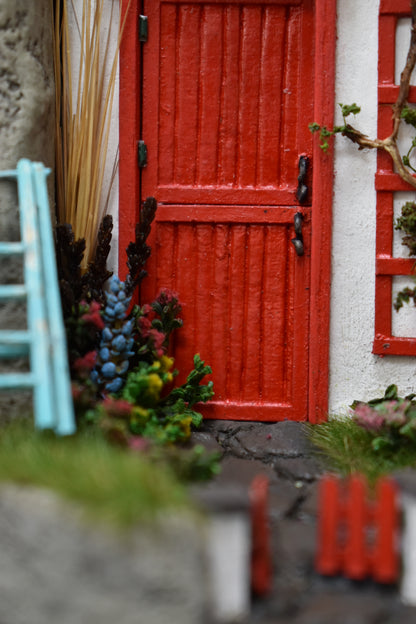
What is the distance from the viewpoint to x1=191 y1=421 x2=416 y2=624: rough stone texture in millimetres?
2082

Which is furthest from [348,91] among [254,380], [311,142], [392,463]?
[392,463]

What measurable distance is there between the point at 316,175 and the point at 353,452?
1.58 meters

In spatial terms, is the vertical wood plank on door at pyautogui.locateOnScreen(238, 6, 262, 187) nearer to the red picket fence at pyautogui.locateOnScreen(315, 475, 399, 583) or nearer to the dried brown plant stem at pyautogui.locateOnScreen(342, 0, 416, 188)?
the dried brown plant stem at pyautogui.locateOnScreen(342, 0, 416, 188)

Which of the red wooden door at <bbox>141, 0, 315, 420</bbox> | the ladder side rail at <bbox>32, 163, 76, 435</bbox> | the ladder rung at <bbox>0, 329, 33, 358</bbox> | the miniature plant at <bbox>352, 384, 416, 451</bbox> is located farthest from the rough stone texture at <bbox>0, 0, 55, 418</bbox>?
the miniature plant at <bbox>352, 384, 416, 451</bbox>

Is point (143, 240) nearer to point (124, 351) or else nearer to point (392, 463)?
point (124, 351)

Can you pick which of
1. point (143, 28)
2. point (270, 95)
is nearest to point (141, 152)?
point (143, 28)

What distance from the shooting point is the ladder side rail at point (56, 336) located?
224 centimetres

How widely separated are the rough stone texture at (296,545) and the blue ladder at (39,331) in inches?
26.8

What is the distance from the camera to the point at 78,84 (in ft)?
11.8

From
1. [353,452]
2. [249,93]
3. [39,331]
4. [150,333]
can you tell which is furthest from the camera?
[249,93]

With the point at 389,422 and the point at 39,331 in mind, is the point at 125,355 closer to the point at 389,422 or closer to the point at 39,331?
the point at 39,331

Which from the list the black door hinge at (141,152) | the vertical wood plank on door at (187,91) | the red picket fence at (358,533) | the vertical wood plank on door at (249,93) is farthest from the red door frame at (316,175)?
the red picket fence at (358,533)

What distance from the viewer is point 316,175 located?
361 centimetres

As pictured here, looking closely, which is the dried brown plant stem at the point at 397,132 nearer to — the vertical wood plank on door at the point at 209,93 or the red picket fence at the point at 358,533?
the vertical wood plank on door at the point at 209,93
